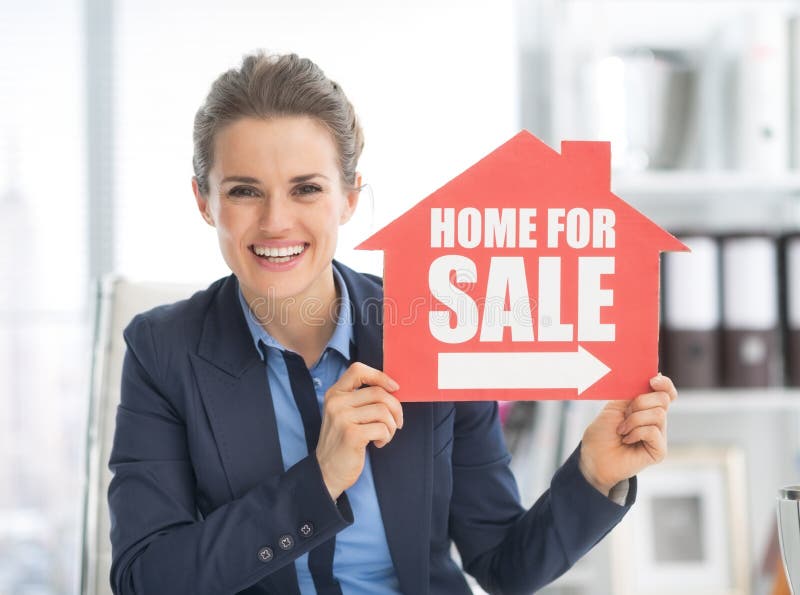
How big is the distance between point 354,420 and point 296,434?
0.64 feet

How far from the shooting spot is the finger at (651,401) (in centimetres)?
98

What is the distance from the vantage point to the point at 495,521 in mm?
1216

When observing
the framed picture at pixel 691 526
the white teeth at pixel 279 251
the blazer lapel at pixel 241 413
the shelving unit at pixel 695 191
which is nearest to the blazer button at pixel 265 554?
the blazer lapel at pixel 241 413

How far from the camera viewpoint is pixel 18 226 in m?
A: 2.47

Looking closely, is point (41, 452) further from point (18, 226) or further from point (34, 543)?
point (18, 226)

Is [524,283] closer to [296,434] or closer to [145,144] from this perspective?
[296,434]

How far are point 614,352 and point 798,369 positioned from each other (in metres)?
1.12

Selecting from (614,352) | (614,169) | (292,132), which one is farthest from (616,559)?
(292,132)

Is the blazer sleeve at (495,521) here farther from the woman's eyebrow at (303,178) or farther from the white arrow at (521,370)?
the woman's eyebrow at (303,178)

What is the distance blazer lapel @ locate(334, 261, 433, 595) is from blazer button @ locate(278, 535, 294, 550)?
173 millimetres

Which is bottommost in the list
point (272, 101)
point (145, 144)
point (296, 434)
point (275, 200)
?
point (296, 434)

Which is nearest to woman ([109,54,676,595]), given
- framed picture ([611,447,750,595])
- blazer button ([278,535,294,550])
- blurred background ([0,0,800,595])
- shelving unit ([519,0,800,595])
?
blazer button ([278,535,294,550])

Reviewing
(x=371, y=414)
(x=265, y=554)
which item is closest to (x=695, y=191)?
(x=371, y=414)

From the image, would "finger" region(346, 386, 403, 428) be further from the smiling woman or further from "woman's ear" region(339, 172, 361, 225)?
"woman's ear" region(339, 172, 361, 225)
